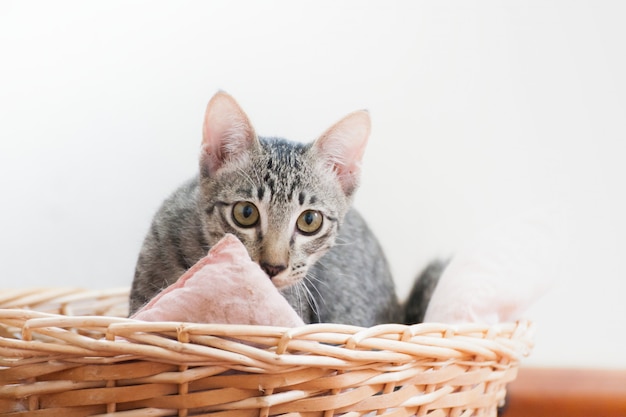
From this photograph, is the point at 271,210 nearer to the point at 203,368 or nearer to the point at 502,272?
the point at 203,368

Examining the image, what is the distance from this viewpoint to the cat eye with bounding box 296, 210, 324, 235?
1158 millimetres

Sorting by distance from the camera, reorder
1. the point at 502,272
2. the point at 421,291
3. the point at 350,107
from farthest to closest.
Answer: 1. the point at 350,107
2. the point at 421,291
3. the point at 502,272

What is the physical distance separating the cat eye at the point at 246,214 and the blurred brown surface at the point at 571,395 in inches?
37.5

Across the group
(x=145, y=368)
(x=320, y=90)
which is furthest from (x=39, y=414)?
(x=320, y=90)

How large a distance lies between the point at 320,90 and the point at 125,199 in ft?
2.08

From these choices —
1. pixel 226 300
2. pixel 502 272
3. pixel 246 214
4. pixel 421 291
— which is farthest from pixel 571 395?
pixel 226 300

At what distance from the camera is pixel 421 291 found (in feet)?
5.27

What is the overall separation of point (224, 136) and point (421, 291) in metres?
0.68

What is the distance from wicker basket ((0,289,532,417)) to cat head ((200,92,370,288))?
254 mm

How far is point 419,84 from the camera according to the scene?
6.06 feet

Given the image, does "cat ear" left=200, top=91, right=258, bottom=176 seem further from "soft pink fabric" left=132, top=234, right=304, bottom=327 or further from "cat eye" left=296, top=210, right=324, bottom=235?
"soft pink fabric" left=132, top=234, right=304, bottom=327

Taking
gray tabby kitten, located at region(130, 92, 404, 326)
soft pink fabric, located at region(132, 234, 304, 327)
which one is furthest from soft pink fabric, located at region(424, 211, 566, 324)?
soft pink fabric, located at region(132, 234, 304, 327)

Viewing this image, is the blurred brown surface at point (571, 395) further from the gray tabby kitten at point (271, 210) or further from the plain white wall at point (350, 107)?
the gray tabby kitten at point (271, 210)

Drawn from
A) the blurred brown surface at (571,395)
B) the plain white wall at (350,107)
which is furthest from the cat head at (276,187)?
the blurred brown surface at (571,395)
